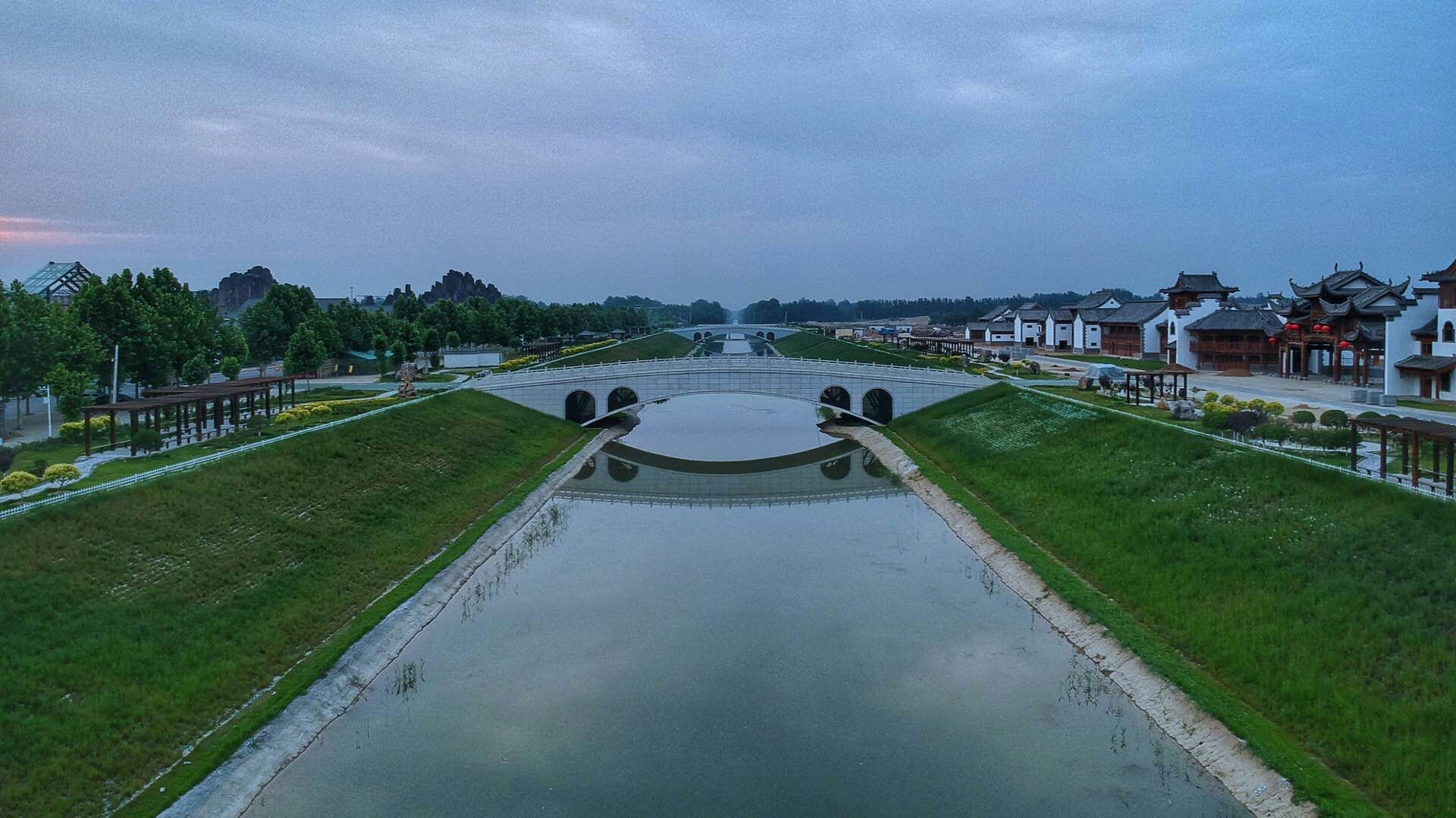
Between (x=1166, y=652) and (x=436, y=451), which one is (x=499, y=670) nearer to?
(x=1166, y=652)

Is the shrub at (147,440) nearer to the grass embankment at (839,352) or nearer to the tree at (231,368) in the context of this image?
the tree at (231,368)

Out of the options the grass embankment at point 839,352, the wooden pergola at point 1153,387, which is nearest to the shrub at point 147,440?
the wooden pergola at point 1153,387

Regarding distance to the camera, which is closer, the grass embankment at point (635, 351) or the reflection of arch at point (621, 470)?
the reflection of arch at point (621, 470)

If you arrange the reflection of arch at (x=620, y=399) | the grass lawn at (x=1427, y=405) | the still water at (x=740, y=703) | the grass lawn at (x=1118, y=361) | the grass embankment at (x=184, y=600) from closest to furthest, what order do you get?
the grass embankment at (x=184, y=600) < the still water at (x=740, y=703) < the grass lawn at (x=1427, y=405) < the reflection of arch at (x=620, y=399) < the grass lawn at (x=1118, y=361)

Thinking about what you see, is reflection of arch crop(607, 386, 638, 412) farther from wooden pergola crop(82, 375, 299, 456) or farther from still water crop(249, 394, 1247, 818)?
still water crop(249, 394, 1247, 818)

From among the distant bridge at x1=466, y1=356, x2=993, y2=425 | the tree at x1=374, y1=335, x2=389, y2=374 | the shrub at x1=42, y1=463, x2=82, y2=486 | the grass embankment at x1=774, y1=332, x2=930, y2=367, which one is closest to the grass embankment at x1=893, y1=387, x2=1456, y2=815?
the distant bridge at x1=466, y1=356, x2=993, y2=425

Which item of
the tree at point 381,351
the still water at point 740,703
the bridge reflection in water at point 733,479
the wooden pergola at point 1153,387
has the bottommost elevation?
the still water at point 740,703

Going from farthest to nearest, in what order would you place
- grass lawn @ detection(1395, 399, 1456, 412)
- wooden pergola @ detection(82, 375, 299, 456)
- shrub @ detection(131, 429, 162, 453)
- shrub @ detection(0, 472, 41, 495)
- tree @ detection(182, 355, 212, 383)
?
tree @ detection(182, 355, 212, 383)
grass lawn @ detection(1395, 399, 1456, 412)
wooden pergola @ detection(82, 375, 299, 456)
shrub @ detection(131, 429, 162, 453)
shrub @ detection(0, 472, 41, 495)
